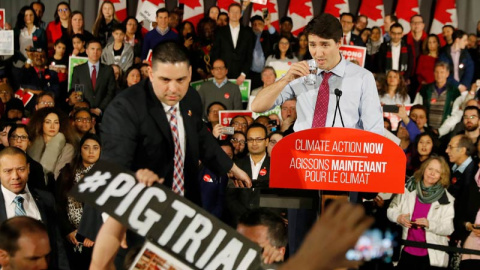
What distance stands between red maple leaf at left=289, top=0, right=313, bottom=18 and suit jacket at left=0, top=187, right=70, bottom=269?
29.2 ft

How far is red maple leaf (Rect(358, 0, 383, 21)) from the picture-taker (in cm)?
1416

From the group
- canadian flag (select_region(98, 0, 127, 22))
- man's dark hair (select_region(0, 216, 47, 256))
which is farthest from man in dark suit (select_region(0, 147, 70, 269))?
canadian flag (select_region(98, 0, 127, 22))

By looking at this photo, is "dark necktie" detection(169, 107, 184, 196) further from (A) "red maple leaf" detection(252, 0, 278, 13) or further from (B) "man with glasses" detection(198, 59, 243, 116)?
(A) "red maple leaf" detection(252, 0, 278, 13)

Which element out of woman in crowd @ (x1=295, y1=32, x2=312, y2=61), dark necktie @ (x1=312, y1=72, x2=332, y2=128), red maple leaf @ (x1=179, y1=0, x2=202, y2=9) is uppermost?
red maple leaf @ (x1=179, y1=0, x2=202, y2=9)

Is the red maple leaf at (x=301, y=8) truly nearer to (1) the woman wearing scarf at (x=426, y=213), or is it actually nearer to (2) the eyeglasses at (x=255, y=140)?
(2) the eyeglasses at (x=255, y=140)

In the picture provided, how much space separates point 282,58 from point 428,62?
2077mm

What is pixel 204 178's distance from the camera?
6.97 metres

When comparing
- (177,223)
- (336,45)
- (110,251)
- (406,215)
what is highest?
(336,45)

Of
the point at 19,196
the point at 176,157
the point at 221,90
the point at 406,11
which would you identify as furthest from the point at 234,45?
the point at 176,157

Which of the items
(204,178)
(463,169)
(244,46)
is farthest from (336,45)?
(244,46)

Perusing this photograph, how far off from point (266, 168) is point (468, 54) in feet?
16.7

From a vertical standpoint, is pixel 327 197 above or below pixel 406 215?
above

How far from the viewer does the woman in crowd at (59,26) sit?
11.3 metres

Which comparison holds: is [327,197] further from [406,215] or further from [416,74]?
[416,74]
